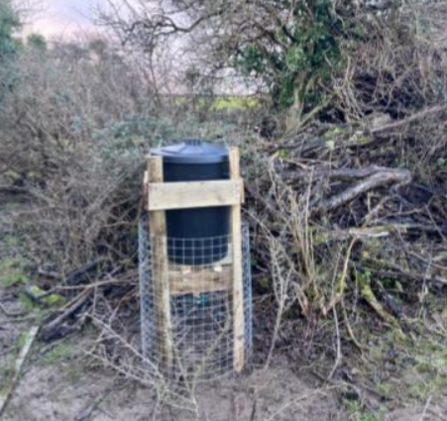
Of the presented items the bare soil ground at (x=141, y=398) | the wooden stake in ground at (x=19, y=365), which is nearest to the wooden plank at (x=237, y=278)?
the bare soil ground at (x=141, y=398)

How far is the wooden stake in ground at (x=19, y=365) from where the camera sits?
288 cm

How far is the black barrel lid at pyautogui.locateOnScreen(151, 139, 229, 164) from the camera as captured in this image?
2.87 metres

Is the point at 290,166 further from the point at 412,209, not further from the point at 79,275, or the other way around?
the point at 79,275

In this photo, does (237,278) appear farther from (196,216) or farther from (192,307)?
(196,216)

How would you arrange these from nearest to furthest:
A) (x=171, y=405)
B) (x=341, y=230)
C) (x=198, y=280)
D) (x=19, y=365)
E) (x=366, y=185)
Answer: (x=171, y=405), (x=198, y=280), (x=19, y=365), (x=341, y=230), (x=366, y=185)

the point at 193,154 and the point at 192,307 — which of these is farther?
the point at 192,307

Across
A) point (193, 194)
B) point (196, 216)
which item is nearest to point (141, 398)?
point (196, 216)

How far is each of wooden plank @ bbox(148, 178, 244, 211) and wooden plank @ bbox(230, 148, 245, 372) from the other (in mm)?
75

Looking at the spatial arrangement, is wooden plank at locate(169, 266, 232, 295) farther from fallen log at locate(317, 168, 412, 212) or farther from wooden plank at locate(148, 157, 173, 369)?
fallen log at locate(317, 168, 412, 212)

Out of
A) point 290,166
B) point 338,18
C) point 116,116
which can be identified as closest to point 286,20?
point 338,18

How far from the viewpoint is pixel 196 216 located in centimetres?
295

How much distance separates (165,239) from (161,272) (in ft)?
0.70

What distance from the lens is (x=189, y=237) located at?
9.76 feet

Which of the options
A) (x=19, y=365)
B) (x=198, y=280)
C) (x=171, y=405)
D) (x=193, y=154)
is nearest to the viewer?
(x=171, y=405)
